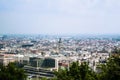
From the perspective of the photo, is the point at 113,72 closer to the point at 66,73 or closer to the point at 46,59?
the point at 66,73

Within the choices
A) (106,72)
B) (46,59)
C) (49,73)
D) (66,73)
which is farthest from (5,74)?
(46,59)

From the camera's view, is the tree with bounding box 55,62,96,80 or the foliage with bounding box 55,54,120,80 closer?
the foliage with bounding box 55,54,120,80

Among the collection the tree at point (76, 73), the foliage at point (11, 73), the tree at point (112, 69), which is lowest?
the foliage at point (11, 73)

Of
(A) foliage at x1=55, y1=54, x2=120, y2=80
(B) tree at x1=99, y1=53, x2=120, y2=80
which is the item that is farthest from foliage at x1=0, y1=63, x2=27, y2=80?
(B) tree at x1=99, y1=53, x2=120, y2=80

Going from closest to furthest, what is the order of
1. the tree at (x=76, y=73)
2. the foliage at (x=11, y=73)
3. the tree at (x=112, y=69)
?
the tree at (x=112, y=69)
the tree at (x=76, y=73)
the foliage at (x=11, y=73)

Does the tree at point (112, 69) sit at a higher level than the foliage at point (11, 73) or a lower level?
higher

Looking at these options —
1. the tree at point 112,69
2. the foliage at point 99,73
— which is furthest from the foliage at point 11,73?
the tree at point 112,69

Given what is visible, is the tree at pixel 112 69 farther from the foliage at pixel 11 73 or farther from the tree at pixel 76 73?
the foliage at pixel 11 73

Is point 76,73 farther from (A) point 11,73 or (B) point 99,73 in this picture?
(A) point 11,73

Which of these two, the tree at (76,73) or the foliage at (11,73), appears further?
the foliage at (11,73)

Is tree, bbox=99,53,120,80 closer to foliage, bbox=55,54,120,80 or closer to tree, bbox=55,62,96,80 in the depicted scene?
foliage, bbox=55,54,120,80

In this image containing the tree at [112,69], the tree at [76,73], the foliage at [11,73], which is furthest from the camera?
the foliage at [11,73]
